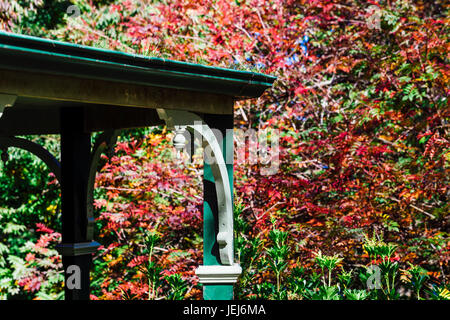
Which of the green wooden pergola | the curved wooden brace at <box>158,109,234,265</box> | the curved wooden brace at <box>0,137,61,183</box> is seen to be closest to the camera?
the green wooden pergola

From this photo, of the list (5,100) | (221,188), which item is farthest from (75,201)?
(5,100)

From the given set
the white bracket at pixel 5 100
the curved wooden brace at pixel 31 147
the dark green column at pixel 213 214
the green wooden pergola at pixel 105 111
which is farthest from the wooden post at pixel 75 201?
the white bracket at pixel 5 100

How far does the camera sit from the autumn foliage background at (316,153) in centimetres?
517

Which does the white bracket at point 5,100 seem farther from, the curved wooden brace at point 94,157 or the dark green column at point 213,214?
the curved wooden brace at point 94,157

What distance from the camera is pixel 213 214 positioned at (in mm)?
3385

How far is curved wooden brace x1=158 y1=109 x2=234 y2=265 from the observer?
323 centimetres

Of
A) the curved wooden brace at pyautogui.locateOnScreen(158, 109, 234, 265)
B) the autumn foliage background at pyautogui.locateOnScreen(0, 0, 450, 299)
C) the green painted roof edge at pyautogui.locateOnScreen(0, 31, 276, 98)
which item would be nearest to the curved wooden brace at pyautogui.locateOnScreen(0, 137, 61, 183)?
the autumn foliage background at pyautogui.locateOnScreen(0, 0, 450, 299)

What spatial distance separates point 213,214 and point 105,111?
1.55 metres

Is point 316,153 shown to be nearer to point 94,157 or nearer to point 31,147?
point 94,157

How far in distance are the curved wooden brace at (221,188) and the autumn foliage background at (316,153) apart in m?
0.97

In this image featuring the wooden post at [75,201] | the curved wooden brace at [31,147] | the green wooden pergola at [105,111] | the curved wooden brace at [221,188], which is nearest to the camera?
the green wooden pergola at [105,111]

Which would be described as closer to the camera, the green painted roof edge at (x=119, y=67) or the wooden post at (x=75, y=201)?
the green painted roof edge at (x=119, y=67)

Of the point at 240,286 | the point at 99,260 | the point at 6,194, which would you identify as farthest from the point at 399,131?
the point at 6,194

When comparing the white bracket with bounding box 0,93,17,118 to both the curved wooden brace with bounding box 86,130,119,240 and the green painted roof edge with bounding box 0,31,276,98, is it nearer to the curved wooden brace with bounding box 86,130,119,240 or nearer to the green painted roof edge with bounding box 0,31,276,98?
the green painted roof edge with bounding box 0,31,276,98
